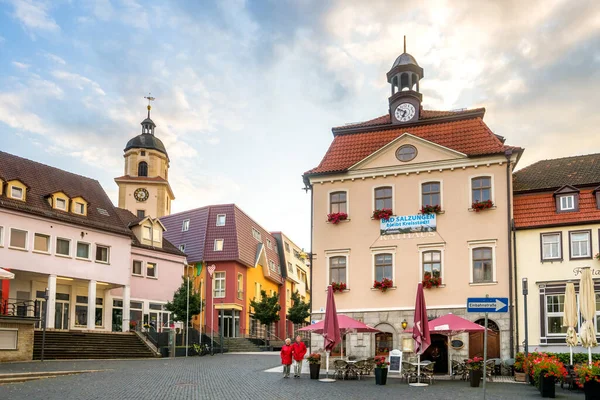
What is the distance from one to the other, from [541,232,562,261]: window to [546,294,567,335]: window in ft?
5.35

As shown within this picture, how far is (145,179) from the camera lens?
70.8 metres

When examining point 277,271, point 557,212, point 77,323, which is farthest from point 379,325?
point 277,271

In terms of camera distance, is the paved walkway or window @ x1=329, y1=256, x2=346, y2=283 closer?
the paved walkway

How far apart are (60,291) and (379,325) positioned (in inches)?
860

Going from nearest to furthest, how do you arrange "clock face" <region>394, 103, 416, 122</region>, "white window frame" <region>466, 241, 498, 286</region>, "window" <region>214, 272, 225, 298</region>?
1. "white window frame" <region>466, 241, 498, 286</region>
2. "clock face" <region>394, 103, 416, 122</region>
3. "window" <region>214, 272, 225, 298</region>

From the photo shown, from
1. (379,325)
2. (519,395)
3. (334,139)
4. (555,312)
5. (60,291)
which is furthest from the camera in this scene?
(60,291)

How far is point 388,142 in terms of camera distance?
1299 inches

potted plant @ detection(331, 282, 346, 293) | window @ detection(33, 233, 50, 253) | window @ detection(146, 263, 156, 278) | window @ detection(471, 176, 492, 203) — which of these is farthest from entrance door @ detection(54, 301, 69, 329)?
window @ detection(471, 176, 492, 203)

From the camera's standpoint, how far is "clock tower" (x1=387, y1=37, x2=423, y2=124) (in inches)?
1335

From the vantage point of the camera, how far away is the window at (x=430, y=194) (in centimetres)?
3162

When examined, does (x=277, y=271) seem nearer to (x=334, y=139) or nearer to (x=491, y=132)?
(x=334, y=139)

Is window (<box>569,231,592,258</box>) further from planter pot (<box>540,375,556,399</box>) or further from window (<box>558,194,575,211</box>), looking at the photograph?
planter pot (<box>540,375,556,399</box>)

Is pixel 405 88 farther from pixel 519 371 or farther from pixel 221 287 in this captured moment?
pixel 221 287

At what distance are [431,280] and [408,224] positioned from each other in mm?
2720
